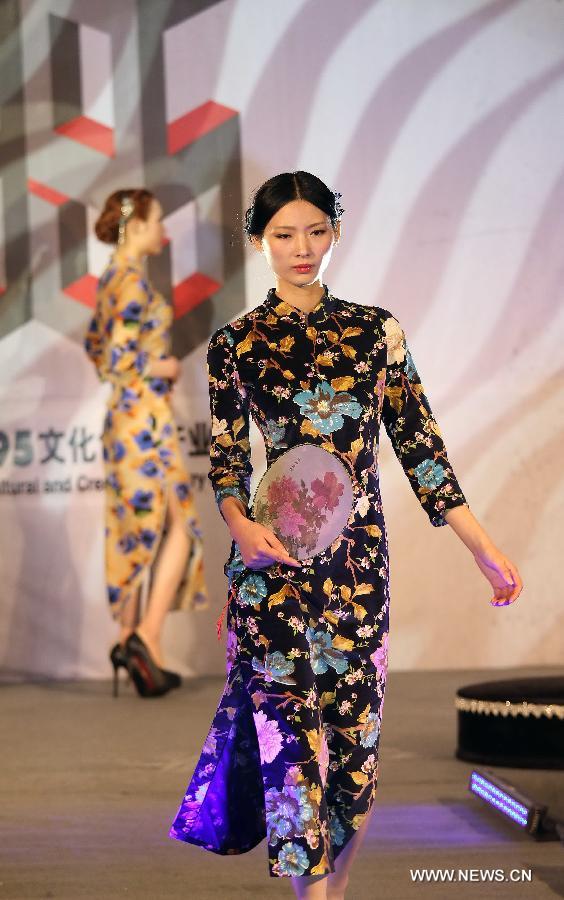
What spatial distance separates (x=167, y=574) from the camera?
5781 mm

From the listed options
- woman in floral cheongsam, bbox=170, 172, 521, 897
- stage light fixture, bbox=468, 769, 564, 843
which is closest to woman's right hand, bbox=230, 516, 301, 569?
woman in floral cheongsam, bbox=170, 172, 521, 897

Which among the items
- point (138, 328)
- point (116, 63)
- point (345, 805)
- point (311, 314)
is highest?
point (116, 63)

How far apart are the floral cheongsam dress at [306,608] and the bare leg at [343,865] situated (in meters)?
0.01

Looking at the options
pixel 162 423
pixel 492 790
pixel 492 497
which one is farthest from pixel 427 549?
pixel 492 790

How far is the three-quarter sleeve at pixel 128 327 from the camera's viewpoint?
566 cm

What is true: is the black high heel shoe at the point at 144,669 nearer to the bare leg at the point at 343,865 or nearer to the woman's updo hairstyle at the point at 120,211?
the woman's updo hairstyle at the point at 120,211

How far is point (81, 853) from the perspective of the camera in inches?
121

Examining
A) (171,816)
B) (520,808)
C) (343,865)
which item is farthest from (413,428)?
(171,816)

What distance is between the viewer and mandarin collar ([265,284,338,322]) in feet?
7.42

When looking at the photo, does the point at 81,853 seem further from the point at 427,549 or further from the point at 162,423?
the point at 427,549

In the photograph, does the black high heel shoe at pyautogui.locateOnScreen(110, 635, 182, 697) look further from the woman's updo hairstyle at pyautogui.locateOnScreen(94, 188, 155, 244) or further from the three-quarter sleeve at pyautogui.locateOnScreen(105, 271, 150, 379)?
the woman's updo hairstyle at pyautogui.locateOnScreen(94, 188, 155, 244)

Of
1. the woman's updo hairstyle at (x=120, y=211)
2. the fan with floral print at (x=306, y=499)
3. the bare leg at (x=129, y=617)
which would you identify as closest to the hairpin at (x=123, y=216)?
the woman's updo hairstyle at (x=120, y=211)

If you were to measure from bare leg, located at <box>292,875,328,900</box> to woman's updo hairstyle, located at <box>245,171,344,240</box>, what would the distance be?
93 centimetres

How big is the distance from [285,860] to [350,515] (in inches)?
18.9
